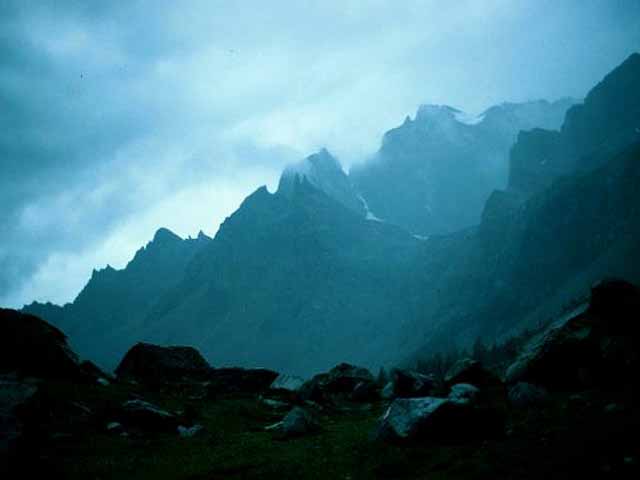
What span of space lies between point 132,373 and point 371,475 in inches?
1543

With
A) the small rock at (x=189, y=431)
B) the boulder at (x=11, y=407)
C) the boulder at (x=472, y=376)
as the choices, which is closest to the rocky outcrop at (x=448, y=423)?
the small rock at (x=189, y=431)

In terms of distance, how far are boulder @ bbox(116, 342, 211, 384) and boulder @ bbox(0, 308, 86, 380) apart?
11.7 metres

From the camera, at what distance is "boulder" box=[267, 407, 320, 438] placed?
2072 centimetres

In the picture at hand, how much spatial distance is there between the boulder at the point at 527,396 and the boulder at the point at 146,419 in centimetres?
1753

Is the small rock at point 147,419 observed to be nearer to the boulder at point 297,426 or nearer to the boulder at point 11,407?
the boulder at point 297,426

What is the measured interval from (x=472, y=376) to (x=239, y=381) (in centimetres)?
2442

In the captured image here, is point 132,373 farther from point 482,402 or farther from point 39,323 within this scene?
point 482,402

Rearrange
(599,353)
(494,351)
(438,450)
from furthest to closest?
(494,351), (599,353), (438,450)

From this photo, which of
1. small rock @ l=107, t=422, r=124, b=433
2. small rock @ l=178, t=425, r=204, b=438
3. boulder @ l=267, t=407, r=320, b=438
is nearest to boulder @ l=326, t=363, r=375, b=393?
boulder @ l=267, t=407, r=320, b=438

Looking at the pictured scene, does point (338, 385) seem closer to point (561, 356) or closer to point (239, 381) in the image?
point (239, 381)

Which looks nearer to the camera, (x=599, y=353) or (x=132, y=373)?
(x=599, y=353)

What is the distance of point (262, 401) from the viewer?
114 ft

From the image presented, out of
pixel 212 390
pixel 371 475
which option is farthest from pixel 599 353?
pixel 212 390

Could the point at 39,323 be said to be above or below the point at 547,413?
above
